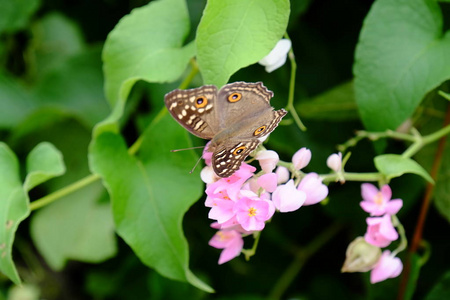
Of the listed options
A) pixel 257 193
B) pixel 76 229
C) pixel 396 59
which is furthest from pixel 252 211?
pixel 76 229

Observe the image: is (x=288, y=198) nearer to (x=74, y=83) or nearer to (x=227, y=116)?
(x=227, y=116)

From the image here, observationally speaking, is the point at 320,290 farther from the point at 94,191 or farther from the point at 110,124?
the point at 110,124

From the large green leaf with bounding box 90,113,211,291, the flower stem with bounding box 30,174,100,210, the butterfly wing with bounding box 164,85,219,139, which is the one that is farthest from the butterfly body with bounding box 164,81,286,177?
the flower stem with bounding box 30,174,100,210

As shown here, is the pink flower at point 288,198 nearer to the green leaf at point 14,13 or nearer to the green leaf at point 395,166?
the green leaf at point 395,166

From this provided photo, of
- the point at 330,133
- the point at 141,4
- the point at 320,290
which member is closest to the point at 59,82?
the point at 141,4

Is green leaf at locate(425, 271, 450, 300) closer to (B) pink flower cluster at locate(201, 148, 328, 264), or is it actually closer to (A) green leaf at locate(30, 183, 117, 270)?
(B) pink flower cluster at locate(201, 148, 328, 264)
